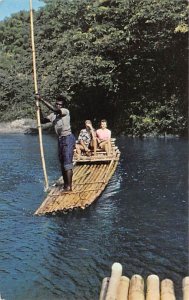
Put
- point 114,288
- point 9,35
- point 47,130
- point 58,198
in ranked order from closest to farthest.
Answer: point 114,288
point 58,198
point 47,130
point 9,35

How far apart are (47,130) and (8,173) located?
54.5 ft

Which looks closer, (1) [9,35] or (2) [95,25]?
(2) [95,25]

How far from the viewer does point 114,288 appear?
15.9 feet

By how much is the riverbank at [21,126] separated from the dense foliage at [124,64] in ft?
9.23

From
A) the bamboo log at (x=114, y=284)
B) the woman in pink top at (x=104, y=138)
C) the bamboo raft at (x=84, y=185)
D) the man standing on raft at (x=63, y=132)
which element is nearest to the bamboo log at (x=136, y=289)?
the bamboo log at (x=114, y=284)

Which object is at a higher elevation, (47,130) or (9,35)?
(9,35)

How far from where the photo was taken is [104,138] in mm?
13227

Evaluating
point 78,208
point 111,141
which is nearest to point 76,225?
point 78,208

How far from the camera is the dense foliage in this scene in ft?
72.5

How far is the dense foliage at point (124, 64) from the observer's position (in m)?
22.1

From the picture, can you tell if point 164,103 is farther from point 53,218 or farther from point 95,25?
point 53,218

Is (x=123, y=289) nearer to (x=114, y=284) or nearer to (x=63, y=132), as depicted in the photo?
(x=114, y=284)

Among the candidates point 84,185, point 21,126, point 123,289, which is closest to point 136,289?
point 123,289

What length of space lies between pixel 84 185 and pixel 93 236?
2.53 meters
